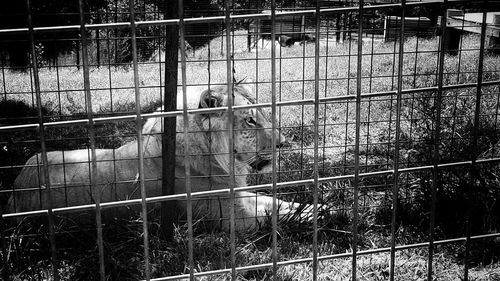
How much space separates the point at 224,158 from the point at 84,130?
2.33 meters

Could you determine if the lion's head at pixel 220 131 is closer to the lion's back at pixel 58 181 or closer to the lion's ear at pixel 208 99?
the lion's ear at pixel 208 99

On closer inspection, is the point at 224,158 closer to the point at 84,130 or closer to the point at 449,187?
the point at 449,187

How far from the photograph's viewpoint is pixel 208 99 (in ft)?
14.5

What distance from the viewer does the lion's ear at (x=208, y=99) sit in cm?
433

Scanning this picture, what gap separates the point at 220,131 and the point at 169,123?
58 centimetres

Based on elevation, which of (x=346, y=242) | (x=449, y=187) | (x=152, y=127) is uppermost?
(x=152, y=127)

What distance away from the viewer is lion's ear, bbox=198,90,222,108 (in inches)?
170

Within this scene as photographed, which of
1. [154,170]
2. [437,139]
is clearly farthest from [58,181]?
[437,139]

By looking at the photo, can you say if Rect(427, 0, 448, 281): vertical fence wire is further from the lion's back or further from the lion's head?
the lion's back

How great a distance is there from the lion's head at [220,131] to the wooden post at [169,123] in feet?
0.91

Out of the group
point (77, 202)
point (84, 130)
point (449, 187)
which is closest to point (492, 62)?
point (449, 187)

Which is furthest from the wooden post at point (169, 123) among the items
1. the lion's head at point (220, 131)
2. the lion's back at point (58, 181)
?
the lion's back at point (58, 181)

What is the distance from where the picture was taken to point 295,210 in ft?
15.3

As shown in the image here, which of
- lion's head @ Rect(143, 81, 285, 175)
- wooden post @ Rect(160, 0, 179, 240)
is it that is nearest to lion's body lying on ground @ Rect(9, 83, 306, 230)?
lion's head @ Rect(143, 81, 285, 175)
